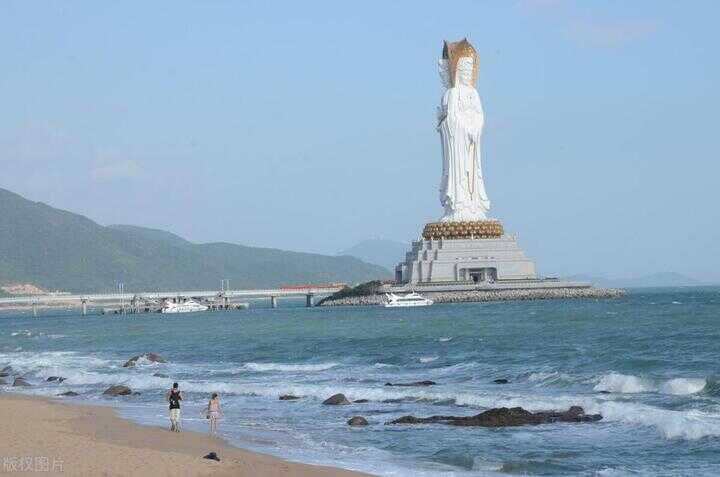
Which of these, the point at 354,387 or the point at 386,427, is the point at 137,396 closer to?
the point at 354,387

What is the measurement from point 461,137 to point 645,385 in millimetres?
81480

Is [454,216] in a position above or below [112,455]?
above

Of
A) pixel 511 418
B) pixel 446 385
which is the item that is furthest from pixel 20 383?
pixel 511 418

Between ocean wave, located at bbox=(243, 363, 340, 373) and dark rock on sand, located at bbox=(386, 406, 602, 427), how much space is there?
15.3 meters

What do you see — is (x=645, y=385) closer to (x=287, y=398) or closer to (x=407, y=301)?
(x=287, y=398)

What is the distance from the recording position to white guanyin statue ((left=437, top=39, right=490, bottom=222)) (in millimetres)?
111062

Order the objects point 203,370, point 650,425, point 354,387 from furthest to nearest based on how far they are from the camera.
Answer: point 203,370 < point 354,387 < point 650,425

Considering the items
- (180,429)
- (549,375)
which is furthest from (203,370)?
(180,429)

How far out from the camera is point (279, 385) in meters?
35.7

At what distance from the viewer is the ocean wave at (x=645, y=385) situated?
95.7ft

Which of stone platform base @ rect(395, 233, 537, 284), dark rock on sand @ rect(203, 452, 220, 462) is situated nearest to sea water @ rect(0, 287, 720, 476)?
dark rock on sand @ rect(203, 452, 220, 462)

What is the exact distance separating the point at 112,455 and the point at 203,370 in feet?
73.0

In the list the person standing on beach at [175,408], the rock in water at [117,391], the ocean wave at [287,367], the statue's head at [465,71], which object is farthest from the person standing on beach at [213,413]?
the statue's head at [465,71]

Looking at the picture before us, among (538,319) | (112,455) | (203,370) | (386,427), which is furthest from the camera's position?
(538,319)
